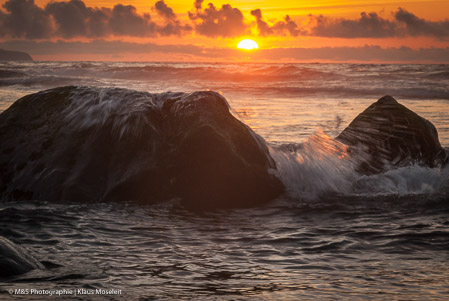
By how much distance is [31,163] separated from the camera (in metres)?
5.52

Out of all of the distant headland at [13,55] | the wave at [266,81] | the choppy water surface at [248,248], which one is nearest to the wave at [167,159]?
the choppy water surface at [248,248]

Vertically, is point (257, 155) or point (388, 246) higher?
point (257, 155)

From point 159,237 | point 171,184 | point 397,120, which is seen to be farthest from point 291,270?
point 397,120

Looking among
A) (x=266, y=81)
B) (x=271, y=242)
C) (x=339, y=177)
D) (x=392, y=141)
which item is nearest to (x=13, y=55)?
(x=266, y=81)

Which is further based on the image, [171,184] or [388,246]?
[171,184]

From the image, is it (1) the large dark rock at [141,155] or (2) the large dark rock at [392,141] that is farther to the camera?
(2) the large dark rock at [392,141]

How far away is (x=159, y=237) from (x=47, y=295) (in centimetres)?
138

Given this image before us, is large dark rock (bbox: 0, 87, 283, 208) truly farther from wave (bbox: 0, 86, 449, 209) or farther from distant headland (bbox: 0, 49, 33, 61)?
distant headland (bbox: 0, 49, 33, 61)

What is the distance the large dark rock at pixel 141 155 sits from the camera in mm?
5129

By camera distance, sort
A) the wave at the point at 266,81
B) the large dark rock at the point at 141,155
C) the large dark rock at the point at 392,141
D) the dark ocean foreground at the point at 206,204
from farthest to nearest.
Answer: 1. the wave at the point at 266,81
2. the large dark rock at the point at 392,141
3. the large dark rock at the point at 141,155
4. the dark ocean foreground at the point at 206,204

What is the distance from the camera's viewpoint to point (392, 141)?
648cm

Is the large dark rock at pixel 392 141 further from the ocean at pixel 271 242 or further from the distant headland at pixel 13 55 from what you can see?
the distant headland at pixel 13 55

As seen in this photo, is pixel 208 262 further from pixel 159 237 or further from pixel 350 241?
pixel 350 241

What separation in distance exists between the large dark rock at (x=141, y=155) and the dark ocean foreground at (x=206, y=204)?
1 centimetres
